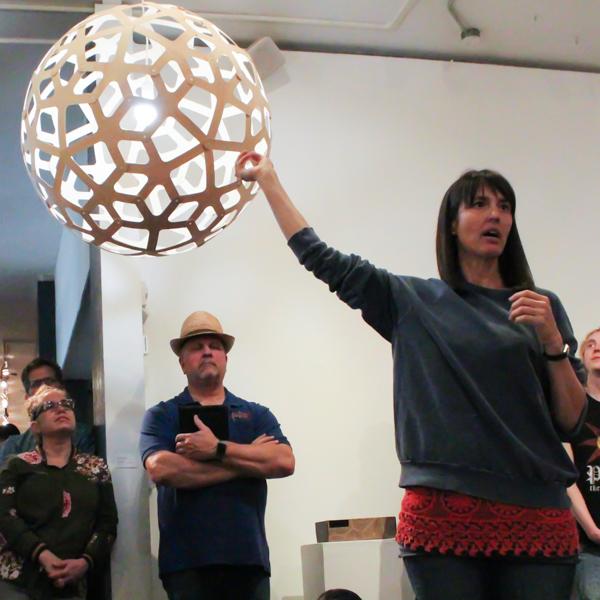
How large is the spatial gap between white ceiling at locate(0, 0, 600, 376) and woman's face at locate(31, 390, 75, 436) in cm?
148

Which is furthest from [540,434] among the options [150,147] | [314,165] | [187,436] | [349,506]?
[314,165]

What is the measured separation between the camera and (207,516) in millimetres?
2789

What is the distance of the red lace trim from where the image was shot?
4.70ft

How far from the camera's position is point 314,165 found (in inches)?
151

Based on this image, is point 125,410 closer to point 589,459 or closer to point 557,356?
point 589,459

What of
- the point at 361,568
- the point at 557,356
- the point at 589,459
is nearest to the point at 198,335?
the point at 361,568

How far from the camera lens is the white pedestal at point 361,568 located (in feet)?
9.58

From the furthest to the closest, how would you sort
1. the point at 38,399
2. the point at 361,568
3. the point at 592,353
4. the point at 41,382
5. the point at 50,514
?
the point at 41,382 → the point at 38,399 → the point at 592,353 → the point at 50,514 → the point at 361,568

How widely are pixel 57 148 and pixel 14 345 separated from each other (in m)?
8.20

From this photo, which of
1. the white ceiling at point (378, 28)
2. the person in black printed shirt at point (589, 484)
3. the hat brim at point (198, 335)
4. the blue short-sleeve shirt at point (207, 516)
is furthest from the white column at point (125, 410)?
the person in black printed shirt at point (589, 484)

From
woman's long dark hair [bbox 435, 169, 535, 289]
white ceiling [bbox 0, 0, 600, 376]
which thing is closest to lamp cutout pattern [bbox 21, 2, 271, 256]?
woman's long dark hair [bbox 435, 169, 535, 289]

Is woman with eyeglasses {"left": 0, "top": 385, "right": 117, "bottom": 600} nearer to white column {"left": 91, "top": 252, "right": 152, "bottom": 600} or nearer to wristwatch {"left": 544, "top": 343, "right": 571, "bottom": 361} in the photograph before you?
white column {"left": 91, "top": 252, "right": 152, "bottom": 600}

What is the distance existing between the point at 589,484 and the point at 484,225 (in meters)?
1.66

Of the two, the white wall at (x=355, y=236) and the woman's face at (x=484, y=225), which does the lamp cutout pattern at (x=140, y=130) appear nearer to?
the woman's face at (x=484, y=225)
